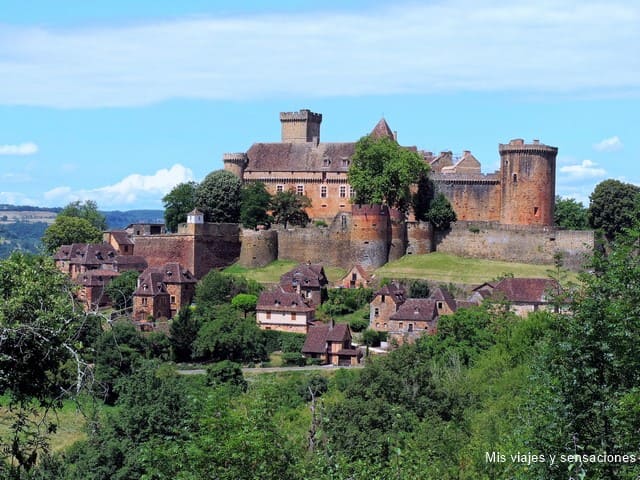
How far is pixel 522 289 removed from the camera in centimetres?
5362

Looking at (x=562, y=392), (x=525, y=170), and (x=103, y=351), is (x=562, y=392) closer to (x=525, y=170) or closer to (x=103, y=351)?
(x=103, y=351)

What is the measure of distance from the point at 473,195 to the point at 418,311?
1271 centimetres

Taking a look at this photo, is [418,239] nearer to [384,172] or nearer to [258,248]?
[384,172]

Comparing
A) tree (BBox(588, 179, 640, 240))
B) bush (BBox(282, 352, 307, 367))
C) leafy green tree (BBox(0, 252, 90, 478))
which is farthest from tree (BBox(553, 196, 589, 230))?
leafy green tree (BBox(0, 252, 90, 478))

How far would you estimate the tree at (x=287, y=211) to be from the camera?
66.5m

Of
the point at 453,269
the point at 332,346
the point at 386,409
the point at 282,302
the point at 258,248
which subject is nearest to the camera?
the point at 386,409

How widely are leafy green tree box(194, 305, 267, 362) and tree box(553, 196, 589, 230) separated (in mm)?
30872

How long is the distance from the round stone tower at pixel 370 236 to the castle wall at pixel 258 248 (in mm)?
5242

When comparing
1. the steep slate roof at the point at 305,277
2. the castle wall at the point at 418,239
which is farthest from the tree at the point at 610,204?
the steep slate roof at the point at 305,277

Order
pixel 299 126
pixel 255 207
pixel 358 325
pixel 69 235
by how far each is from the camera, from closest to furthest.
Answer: pixel 358 325 → pixel 255 207 → pixel 299 126 → pixel 69 235

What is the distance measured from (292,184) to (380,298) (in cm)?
1618

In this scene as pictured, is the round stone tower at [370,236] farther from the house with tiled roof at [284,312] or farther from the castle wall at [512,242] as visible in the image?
the house with tiled roof at [284,312]

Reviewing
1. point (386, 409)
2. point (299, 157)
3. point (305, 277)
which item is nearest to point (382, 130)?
point (299, 157)

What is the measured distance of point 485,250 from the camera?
6131 centimetres
